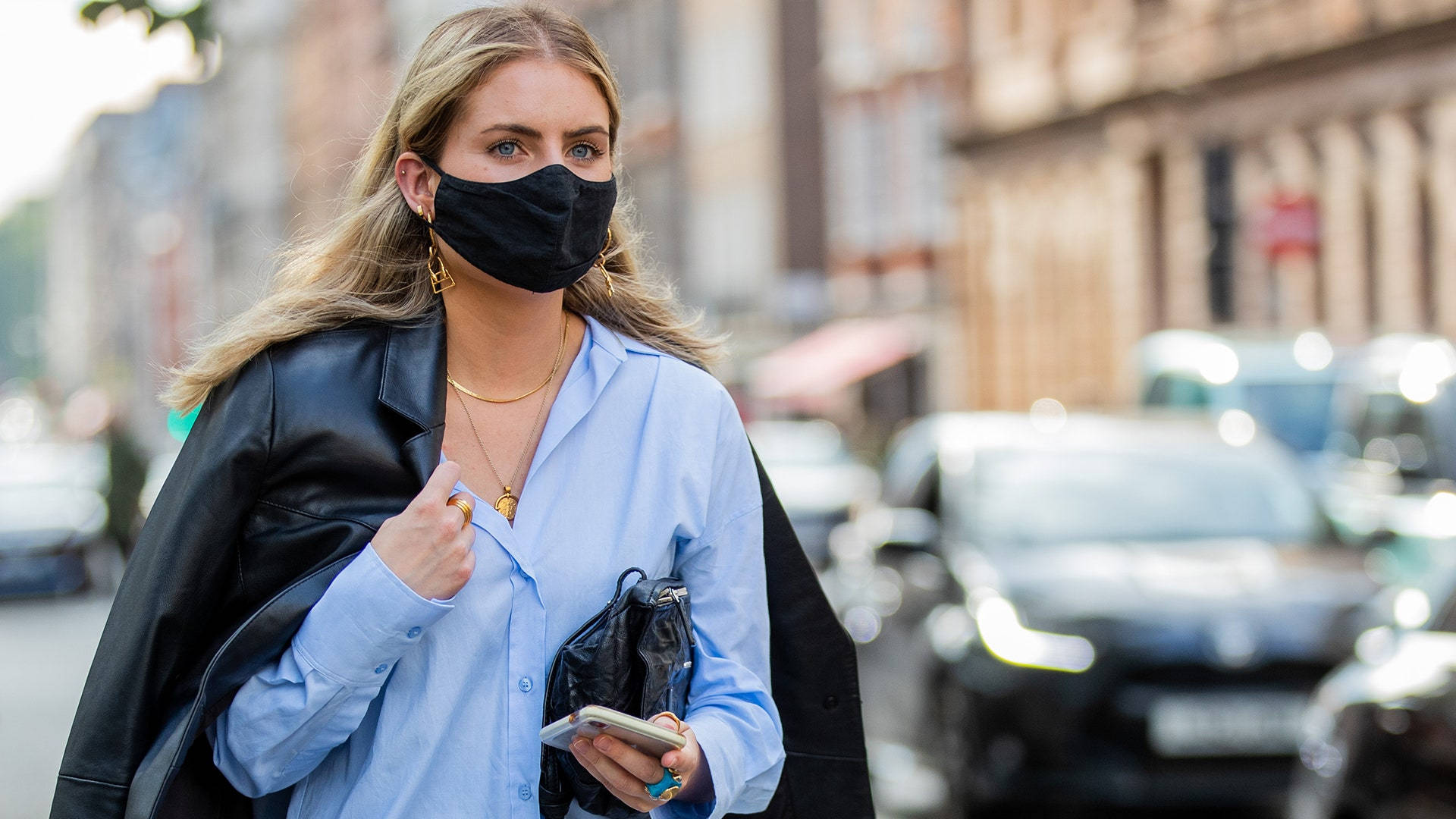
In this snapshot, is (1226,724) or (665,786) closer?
(665,786)

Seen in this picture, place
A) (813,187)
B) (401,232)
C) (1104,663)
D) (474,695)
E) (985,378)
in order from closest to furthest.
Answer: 1. (474,695)
2. (401,232)
3. (1104,663)
4. (985,378)
5. (813,187)

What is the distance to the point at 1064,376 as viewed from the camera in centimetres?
3136

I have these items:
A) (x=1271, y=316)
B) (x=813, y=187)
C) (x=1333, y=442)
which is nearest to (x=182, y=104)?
(x=813, y=187)

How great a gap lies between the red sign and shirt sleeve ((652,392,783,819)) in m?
21.7

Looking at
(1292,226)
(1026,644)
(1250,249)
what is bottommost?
(1026,644)

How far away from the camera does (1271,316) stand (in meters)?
24.8

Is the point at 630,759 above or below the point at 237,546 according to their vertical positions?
below

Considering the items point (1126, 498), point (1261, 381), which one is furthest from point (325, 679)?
point (1261, 381)

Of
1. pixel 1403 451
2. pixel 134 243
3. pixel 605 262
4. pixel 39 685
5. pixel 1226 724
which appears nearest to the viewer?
pixel 605 262

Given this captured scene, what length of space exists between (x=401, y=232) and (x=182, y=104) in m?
125

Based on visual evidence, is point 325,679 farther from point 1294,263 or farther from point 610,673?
point 1294,263

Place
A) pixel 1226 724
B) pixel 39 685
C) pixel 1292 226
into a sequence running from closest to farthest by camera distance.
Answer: pixel 1226 724 → pixel 39 685 → pixel 1292 226

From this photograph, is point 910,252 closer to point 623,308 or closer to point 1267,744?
point 1267,744

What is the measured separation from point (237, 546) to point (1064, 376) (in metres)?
29.5
